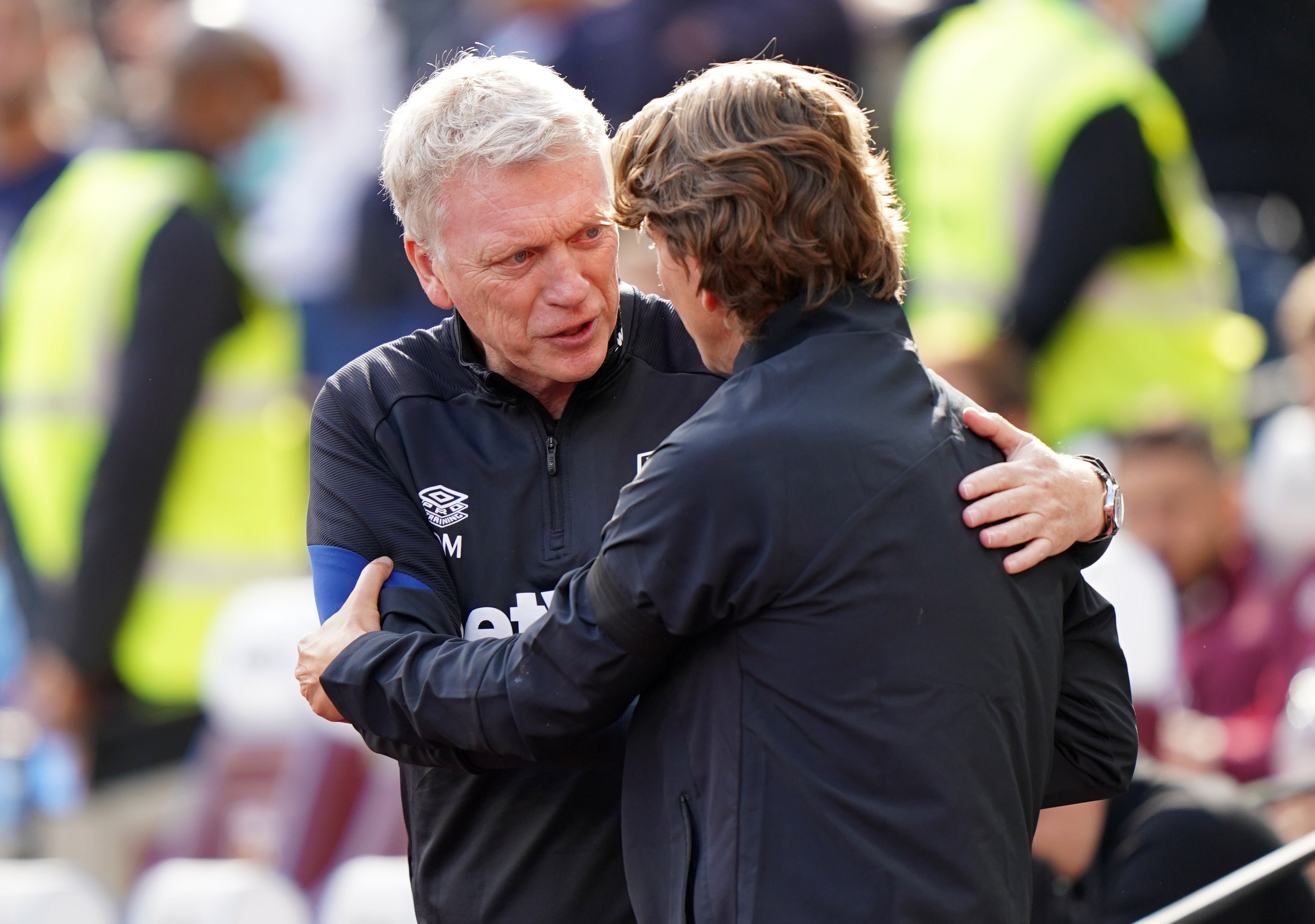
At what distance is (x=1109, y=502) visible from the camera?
1.68 m

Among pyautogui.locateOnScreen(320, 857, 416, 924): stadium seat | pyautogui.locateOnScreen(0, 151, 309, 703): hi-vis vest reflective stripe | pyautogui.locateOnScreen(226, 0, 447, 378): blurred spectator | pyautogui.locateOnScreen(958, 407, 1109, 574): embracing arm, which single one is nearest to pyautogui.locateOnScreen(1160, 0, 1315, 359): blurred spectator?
pyautogui.locateOnScreen(226, 0, 447, 378): blurred spectator

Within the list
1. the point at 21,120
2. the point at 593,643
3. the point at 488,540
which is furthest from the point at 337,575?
the point at 21,120

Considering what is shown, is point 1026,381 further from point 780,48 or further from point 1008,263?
point 780,48

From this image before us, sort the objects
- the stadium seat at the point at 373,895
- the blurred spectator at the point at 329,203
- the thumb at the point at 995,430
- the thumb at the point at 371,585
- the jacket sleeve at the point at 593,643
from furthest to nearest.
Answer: the blurred spectator at the point at 329,203
the stadium seat at the point at 373,895
the thumb at the point at 371,585
the thumb at the point at 995,430
the jacket sleeve at the point at 593,643

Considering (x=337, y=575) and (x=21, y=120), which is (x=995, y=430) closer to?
(x=337, y=575)

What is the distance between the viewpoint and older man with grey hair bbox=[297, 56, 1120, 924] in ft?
5.80

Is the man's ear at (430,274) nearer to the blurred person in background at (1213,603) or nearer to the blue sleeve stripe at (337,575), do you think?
the blue sleeve stripe at (337,575)

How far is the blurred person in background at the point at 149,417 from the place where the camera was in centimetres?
429

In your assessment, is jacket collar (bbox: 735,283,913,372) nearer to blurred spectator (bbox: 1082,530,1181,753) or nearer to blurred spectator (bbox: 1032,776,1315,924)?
blurred spectator (bbox: 1032,776,1315,924)

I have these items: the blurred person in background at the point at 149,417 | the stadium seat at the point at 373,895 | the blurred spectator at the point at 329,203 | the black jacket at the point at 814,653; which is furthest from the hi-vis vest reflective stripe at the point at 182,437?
the black jacket at the point at 814,653

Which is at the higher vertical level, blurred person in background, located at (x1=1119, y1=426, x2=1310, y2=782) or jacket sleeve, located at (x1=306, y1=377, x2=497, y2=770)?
jacket sleeve, located at (x1=306, y1=377, x2=497, y2=770)

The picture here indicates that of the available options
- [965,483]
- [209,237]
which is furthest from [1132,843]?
[209,237]

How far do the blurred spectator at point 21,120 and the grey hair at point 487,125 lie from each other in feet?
10.3

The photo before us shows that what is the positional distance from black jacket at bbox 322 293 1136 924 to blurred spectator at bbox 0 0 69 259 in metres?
3.61
